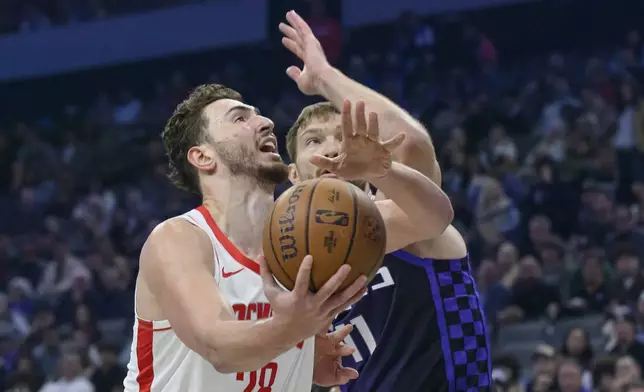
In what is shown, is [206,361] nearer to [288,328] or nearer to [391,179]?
[288,328]

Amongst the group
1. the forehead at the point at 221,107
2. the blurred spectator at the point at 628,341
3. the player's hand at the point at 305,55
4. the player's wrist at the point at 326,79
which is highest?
the player's hand at the point at 305,55

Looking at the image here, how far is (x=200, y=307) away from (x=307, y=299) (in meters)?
0.42

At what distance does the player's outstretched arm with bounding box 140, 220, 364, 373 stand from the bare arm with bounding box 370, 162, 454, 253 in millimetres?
678

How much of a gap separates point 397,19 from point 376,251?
1250 cm

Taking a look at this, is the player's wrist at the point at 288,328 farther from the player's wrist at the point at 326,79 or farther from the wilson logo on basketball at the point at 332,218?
the player's wrist at the point at 326,79

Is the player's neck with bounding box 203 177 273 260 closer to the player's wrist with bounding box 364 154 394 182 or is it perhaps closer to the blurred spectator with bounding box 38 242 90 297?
the player's wrist with bounding box 364 154 394 182

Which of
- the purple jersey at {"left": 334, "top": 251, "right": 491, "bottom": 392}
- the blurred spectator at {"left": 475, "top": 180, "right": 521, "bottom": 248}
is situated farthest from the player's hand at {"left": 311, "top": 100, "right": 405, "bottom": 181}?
the blurred spectator at {"left": 475, "top": 180, "right": 521, "bottom": 248}

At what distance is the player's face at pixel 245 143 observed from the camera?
12.3 feet

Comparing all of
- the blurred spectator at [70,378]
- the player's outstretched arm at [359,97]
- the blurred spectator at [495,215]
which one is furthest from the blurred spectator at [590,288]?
the player's outstretched arm at [359,97]

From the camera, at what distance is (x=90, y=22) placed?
58.2 feet

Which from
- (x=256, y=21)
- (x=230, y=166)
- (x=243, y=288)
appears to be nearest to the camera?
(x=243, y=288)

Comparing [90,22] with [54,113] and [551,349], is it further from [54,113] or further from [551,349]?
[551,349]

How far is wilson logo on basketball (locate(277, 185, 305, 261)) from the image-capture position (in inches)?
116

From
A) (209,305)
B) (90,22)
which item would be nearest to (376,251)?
(209,305)
